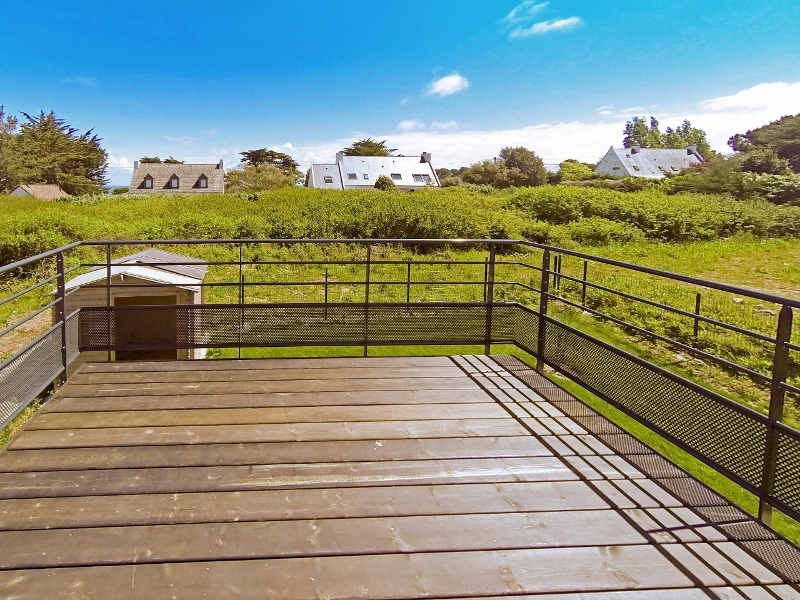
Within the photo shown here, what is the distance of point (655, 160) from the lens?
49938mm

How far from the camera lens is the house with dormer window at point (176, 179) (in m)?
39.1

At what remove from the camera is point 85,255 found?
11586 mm

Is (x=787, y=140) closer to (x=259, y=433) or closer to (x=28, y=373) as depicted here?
(x=259, y=433)

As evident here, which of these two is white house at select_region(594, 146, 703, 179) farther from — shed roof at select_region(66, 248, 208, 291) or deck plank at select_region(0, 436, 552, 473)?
deck plank at select_region(0, 436, 552, 473)

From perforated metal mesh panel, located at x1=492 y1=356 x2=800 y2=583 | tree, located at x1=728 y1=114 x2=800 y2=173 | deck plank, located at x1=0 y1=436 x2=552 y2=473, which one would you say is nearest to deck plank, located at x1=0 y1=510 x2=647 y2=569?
perforated metal mesh panel, located at x1=492 y1=356 x2=800 y2=583

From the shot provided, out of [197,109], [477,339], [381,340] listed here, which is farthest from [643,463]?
[197,109]

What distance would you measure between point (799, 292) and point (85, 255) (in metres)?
16.2

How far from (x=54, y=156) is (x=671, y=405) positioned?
47.3 meters

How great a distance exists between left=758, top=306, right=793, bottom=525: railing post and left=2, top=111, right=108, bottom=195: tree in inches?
1653

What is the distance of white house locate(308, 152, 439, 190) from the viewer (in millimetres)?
42188

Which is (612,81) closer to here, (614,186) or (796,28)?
(614,186)

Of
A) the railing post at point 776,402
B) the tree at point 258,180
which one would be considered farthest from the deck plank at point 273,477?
the tree at point 258,180

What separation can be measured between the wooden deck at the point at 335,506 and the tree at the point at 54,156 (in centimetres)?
4001

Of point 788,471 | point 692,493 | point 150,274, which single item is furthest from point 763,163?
point 788,471
